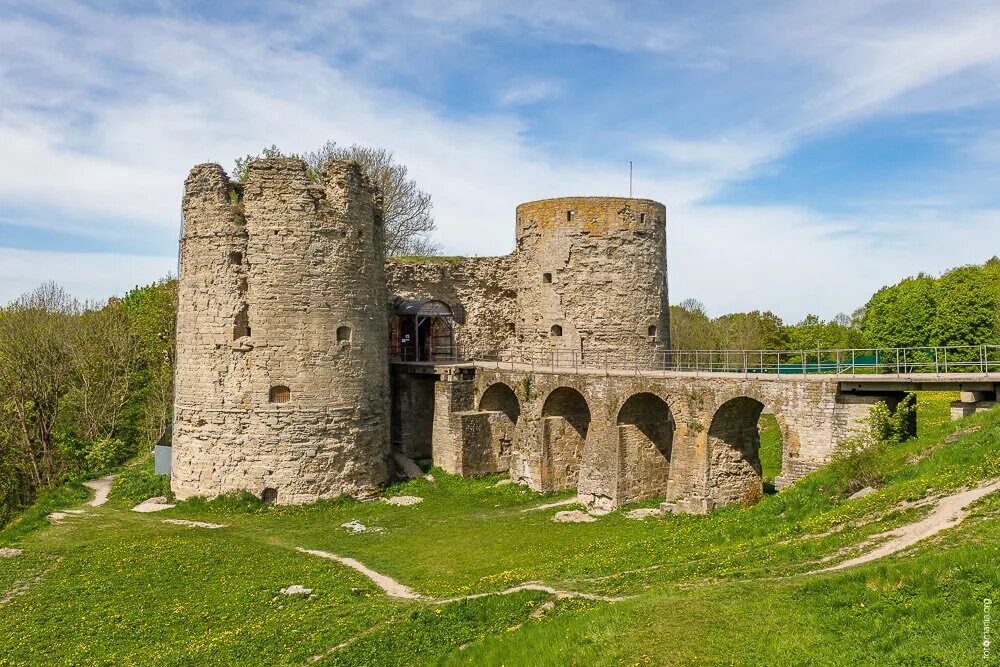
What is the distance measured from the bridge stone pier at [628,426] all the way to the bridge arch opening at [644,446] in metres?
0.03

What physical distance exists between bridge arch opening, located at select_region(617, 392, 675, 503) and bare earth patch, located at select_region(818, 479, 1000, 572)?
10.0 m

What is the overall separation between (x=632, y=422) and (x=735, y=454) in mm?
3131

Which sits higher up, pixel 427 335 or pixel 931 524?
pixel 427 335

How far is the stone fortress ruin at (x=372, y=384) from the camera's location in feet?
64.4

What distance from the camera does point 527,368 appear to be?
2483 cm

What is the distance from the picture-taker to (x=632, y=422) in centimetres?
2150

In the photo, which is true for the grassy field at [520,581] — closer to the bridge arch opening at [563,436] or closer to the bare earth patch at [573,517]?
the bare earth patch at [573,517]

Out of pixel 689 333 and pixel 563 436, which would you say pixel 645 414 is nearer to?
pixel 563 436

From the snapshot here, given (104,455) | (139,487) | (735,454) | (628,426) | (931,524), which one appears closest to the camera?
(931,524)

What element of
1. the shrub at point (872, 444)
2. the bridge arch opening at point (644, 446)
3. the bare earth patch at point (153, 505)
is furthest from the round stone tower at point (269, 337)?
the shrub at point (872, 444)

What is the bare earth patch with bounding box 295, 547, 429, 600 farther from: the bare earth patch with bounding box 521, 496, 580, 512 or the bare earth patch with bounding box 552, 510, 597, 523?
the bare earth patch with bounding box 521, 496, 580, 512

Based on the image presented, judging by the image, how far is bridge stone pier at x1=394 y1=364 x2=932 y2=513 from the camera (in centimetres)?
1725

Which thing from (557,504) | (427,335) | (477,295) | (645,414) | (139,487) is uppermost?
(477,295)

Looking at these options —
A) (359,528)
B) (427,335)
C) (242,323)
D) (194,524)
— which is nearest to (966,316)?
(427,335)
